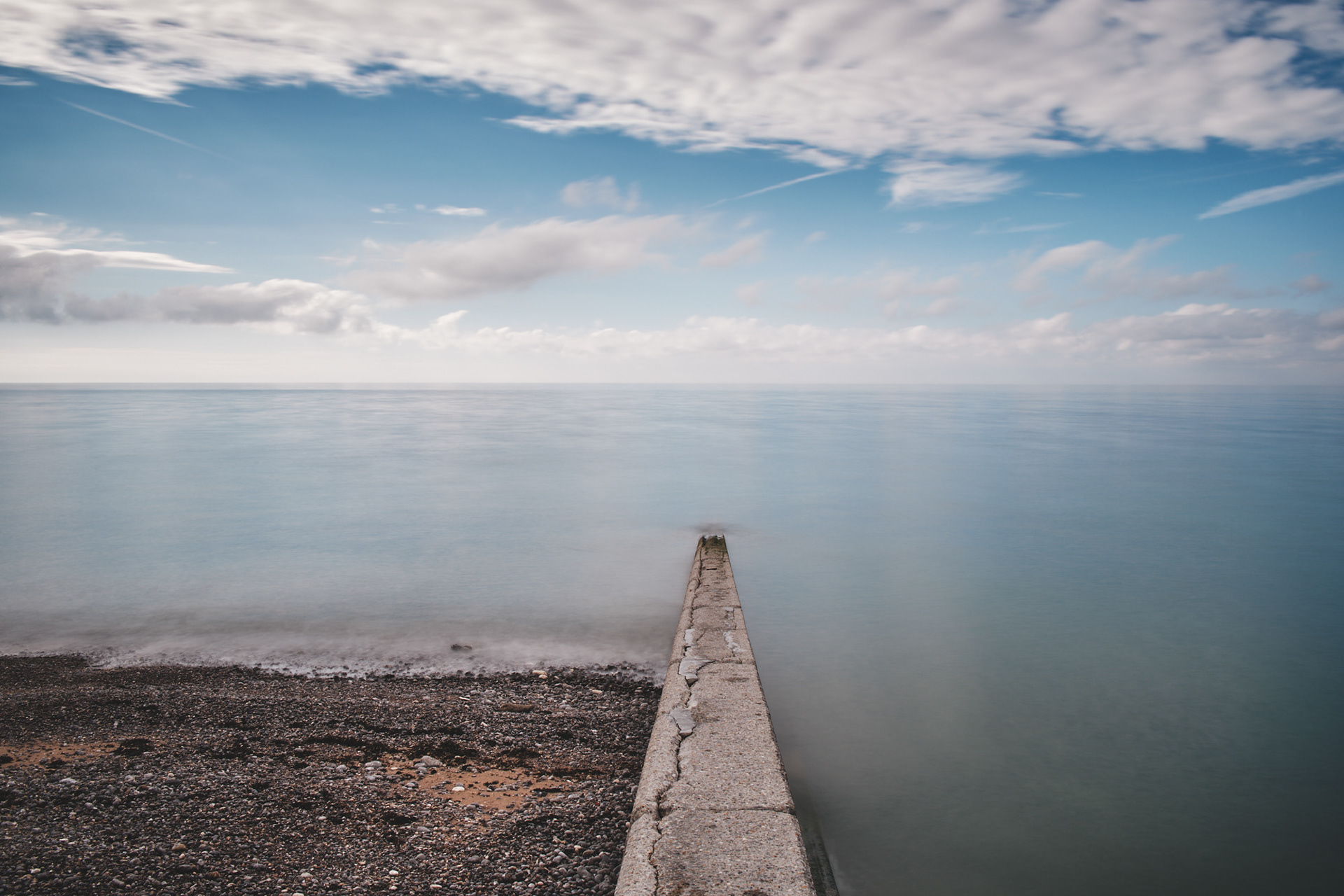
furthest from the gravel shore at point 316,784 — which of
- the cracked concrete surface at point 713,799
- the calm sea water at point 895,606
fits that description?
the calm sea water at point 895,606

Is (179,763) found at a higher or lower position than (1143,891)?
higher

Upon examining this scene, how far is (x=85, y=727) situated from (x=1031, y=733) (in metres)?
6.19

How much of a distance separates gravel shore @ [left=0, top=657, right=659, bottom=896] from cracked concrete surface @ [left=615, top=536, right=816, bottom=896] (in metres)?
0.29

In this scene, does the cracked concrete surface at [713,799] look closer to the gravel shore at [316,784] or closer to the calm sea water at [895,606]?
the gravel shore at [316,784]

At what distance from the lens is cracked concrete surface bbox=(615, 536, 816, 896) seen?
2.75 metres

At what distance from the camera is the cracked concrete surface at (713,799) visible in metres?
2.75

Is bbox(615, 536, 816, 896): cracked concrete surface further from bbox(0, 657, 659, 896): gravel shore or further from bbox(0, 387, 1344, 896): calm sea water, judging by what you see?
bbox(0, 387, 1344, 896): calm sea water

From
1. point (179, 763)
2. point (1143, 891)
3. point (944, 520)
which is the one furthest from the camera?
point (944, 520)

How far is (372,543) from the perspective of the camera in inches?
411

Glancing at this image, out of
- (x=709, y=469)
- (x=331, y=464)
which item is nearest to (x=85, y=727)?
(x=709, y=469)

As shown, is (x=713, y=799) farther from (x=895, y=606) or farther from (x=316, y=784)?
(x=895, y=606)

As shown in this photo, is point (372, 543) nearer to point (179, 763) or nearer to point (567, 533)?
point (567, 533)

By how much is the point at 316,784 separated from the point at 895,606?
5983 mm

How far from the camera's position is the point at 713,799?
3275mm
